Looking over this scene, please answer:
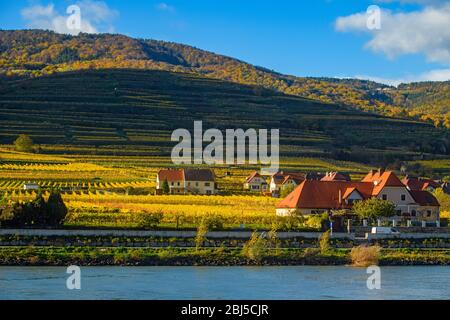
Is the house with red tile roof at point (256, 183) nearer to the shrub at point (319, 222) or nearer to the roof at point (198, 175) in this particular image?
the roof at point (198, 175)

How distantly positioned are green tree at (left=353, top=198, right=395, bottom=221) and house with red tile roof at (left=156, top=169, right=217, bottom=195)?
26.3 meters

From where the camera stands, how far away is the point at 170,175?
77.9 meters

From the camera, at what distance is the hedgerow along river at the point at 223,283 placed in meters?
28.8

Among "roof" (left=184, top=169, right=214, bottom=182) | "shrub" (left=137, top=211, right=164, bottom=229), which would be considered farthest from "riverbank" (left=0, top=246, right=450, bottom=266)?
"roof" (left=184, top=169, right=214, bottom=182)

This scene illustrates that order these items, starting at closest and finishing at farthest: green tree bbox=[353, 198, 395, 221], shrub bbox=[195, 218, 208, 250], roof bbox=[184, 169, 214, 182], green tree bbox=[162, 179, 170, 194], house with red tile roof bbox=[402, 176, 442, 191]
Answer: shrub bbox=[195, 218, 208, 250] < green tree bbox=[353, 198, 395, 221] < green tree bbox=[162, 179, 170, 194] < house with red tile roof bbox=[402, 176, 442, 191] < roof bbox=[184, 169, 214, 182]

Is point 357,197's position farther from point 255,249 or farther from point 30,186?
point 30,186

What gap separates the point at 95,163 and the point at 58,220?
160 ft

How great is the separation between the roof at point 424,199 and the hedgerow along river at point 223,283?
59.5 feet

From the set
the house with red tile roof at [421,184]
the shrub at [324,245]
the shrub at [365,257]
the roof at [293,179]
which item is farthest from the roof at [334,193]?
the roof at [293,179]

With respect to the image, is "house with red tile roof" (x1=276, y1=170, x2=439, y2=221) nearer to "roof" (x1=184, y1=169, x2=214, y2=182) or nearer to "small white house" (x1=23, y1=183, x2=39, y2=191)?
"small white house" (x1=23, y1=183, x2=39, y2=191)

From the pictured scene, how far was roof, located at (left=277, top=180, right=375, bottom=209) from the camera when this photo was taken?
53.6 meters

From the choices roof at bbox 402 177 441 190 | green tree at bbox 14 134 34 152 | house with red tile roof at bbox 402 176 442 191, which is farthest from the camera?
green tree at bbox 14 134 34 152
